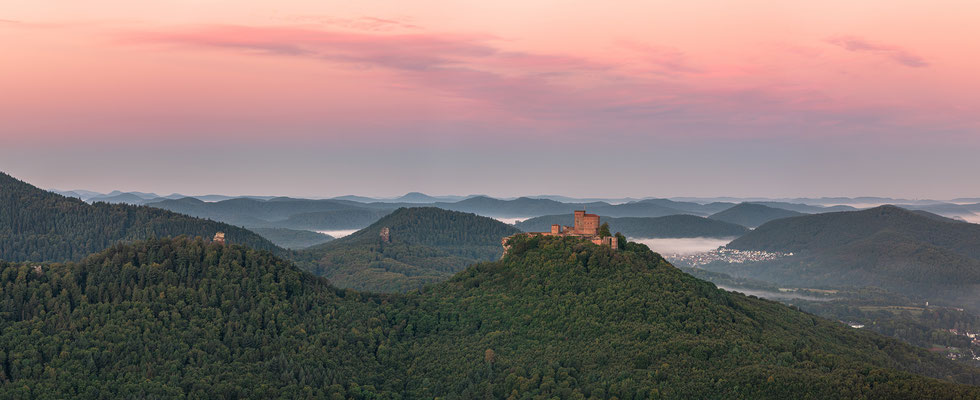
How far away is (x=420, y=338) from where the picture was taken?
395 feet

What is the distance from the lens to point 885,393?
78.5 m

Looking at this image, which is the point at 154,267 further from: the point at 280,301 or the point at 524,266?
the point at 524,266

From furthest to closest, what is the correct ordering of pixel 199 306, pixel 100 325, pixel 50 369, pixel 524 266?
pixel 524 266 < pixel 199 306 < pixel 100 325 < pixel 50 369

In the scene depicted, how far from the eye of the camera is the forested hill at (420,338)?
87.9m

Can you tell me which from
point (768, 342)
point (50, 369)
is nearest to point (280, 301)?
point (50, 369)

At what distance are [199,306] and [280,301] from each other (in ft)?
43.4

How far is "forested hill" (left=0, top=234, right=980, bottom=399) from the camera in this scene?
8794 centimetres

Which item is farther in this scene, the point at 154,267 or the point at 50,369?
the point at 154,267

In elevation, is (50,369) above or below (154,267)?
below

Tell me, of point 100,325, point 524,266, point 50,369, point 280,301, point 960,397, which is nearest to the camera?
point 960,397

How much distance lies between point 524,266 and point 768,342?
4671 centimetres

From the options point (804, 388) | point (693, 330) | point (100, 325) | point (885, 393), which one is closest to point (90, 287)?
point (100, 325)

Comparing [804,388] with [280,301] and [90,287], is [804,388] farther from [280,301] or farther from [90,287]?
[90,287]

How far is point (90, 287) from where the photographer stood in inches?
4060
